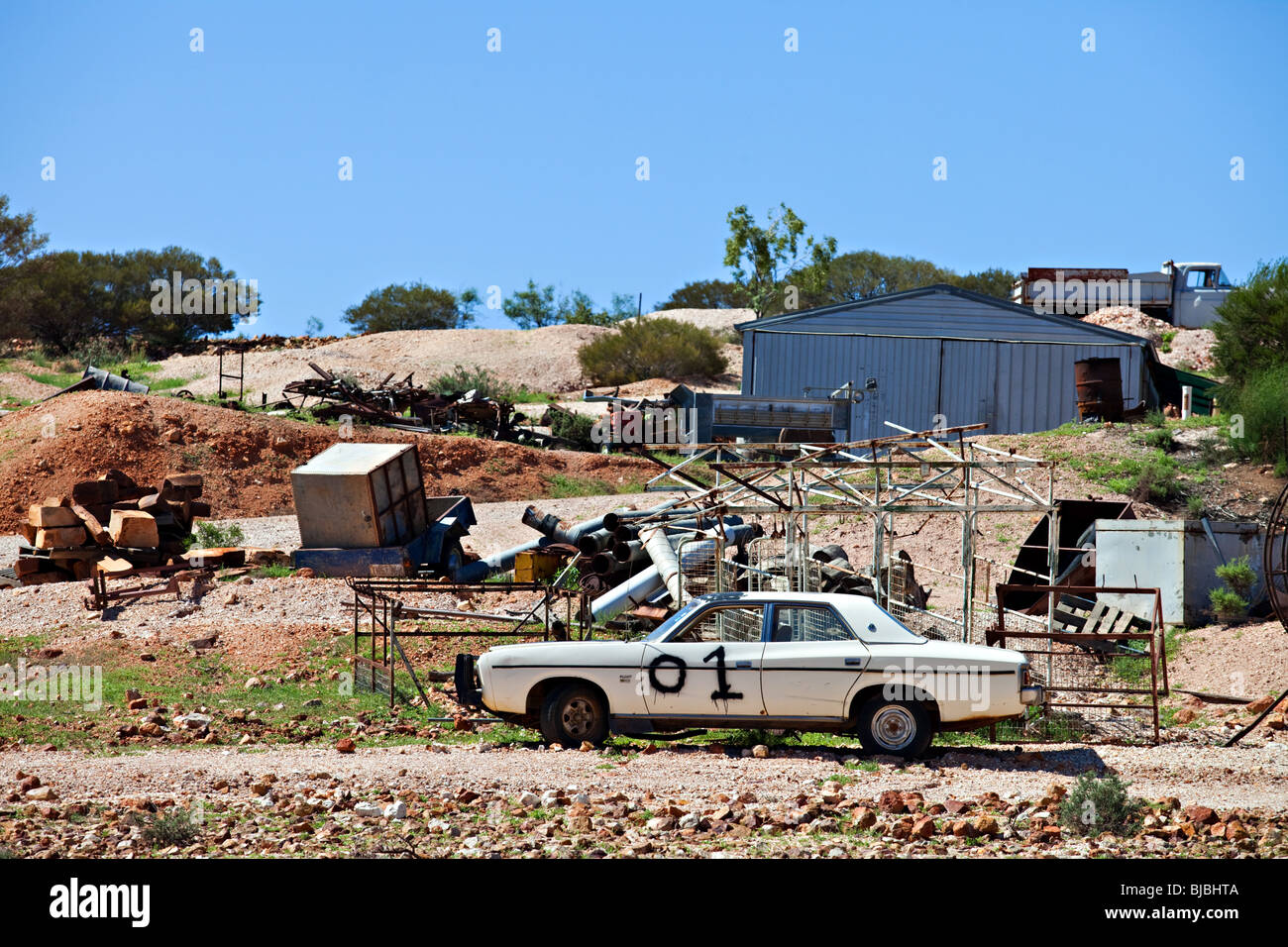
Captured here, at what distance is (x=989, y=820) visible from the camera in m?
8.15

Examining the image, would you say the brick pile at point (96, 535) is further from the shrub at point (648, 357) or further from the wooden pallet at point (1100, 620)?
the shrub at point (648, 357)

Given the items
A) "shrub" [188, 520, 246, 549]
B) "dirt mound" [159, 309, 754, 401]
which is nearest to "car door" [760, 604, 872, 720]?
"shrub" [188, 520, 246, 549]

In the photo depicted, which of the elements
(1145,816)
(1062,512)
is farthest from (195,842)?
(1062,512)

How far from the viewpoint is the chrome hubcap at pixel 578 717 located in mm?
11312

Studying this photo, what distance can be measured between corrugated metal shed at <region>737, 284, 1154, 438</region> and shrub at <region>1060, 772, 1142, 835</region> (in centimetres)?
2924

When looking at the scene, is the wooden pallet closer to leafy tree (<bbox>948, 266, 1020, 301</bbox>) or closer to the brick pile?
the brick pile

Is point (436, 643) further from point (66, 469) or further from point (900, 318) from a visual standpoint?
point (900, 318)

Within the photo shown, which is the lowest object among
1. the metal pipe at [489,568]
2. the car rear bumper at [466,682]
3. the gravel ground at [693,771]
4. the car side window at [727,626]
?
the gravel ground at [693,771]

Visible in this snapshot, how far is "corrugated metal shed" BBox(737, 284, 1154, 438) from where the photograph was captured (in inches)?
1487

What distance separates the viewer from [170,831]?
7750mm

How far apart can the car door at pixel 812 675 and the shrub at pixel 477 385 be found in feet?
118

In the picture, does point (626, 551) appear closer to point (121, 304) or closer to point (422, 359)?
point (422, 359)

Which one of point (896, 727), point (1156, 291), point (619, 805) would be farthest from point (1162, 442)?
point (1156, 291)

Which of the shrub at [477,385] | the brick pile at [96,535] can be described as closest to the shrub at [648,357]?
the shrub at [477,385]
